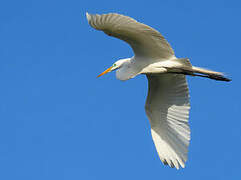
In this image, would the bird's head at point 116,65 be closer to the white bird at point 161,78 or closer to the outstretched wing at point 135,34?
the white bird at point 161,78

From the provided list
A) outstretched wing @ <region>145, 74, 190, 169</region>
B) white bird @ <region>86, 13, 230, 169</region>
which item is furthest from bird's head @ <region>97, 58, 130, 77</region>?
outstretched wing @ <region>145, 74, 190, 169</region>

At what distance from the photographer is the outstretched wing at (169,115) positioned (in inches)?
333

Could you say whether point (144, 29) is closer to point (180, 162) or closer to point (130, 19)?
point (130, 19)

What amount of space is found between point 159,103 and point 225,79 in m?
1.47

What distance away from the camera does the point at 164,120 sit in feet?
29.1

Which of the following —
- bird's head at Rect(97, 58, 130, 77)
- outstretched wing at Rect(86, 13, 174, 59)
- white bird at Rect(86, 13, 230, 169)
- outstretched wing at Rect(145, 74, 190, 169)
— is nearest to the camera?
outstretched wing at Rect(86, 13, 174, 59)

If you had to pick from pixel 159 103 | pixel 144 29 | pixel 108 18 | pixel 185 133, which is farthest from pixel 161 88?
pixel 108 18

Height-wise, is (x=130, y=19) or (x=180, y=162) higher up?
(x=130, y=19)

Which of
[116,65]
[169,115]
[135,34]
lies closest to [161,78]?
[169,115]

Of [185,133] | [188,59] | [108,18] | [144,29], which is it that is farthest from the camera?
[185,133]

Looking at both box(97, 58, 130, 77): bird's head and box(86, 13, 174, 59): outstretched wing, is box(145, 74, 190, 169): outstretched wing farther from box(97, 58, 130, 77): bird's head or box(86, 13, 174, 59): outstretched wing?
box(86, 13, 174, 59): outstretched wing

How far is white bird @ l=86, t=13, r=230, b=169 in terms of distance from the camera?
23.3ft

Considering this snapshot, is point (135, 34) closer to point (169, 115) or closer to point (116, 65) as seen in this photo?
point (116, 65)

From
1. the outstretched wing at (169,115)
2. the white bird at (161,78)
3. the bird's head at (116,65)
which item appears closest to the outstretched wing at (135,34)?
the white bird at (161,78)
